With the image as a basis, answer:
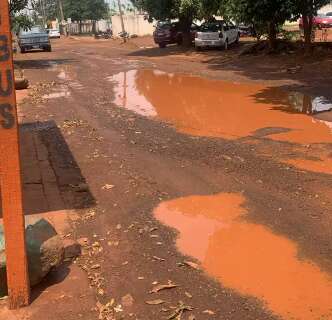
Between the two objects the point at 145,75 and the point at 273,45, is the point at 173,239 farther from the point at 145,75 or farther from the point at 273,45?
the point at 273,45

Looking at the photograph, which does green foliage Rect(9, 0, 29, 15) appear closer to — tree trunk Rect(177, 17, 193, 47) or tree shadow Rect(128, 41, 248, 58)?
tree shadow Rect(128, 41, 248, 58)

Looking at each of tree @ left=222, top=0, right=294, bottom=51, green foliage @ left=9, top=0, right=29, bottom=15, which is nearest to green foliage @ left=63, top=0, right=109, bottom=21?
green foliage @ left=9, top=0, right=29, bottom=15

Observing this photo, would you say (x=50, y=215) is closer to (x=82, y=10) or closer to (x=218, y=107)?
(x=218, y=107)

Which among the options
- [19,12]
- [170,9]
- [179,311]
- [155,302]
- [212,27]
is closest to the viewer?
[179,311]

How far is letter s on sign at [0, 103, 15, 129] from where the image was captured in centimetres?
384

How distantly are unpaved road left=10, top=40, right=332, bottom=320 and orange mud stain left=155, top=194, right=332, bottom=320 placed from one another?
13 millimetres

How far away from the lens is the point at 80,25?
267 ft

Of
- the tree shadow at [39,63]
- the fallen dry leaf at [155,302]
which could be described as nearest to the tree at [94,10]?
the tree shadow at [39,63]

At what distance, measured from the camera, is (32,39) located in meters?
34.3

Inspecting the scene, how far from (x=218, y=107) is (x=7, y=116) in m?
9.69

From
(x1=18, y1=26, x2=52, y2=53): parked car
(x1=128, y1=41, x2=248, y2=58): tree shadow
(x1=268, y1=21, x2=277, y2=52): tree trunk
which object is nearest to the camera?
(x1=268, y1=21, x2=277, y2=52): tree trunk

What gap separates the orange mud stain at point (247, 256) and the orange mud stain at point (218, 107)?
3713mm

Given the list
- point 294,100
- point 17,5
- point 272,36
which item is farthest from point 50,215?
point 17,5

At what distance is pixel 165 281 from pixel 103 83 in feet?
47.3
